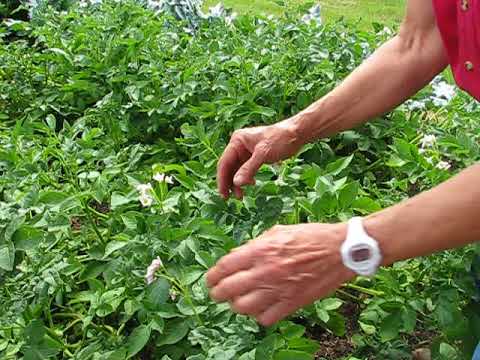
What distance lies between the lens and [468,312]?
7.25 ft

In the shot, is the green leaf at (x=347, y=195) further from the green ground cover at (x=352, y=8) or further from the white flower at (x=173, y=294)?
the green ground cover at (x=352, y=8)

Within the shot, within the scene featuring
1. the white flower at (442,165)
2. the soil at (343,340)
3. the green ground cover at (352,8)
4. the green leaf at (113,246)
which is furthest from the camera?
the green ground cover at (352,8)

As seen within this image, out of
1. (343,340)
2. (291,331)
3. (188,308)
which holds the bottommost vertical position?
(343,340)

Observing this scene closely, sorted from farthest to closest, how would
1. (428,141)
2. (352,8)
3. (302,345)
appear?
(352,8) → (428,141) → (302,345)

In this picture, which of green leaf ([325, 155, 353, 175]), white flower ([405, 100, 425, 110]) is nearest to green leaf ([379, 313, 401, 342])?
green leaf ([325, 155, 353, 175])

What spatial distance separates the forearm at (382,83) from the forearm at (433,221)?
69cm

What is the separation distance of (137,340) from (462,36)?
3.60 feet

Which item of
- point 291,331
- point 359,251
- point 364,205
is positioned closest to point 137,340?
point 291,331

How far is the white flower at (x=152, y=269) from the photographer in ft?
7.21

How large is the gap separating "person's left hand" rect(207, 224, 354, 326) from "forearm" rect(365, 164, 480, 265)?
8cm

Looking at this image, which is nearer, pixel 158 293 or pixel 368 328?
pixel 158 293

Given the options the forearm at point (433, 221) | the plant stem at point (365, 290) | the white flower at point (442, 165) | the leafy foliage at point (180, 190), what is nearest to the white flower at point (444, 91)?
the leafy foliage at point (180, 190)

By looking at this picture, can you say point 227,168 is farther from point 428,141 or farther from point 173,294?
point 428,141

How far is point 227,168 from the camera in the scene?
7.48 feet
